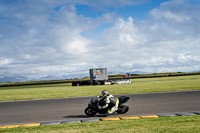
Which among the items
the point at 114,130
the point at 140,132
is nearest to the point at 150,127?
the point at 140,132

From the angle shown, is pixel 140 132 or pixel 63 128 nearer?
pixel 140 132

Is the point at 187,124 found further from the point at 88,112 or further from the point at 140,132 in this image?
the point at 88,112

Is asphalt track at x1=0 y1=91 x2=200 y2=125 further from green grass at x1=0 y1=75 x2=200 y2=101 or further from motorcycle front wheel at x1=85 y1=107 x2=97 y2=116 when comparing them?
green grass at x1=0 y1=75 x2=200 y2=101

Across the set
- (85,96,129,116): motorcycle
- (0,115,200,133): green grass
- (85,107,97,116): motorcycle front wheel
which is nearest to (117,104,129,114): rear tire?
(85,96,129,116): motorcycle

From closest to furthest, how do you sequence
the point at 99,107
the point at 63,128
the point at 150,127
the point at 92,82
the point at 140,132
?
1. the point at 140,132
2. the point at 150,127
3. the point at 63,128
4. the point at 99,107
5. the point at 92,82

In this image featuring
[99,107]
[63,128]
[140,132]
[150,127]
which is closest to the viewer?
[140,132]

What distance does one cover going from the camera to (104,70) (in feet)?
134

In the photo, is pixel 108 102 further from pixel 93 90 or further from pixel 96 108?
pixel 93 90

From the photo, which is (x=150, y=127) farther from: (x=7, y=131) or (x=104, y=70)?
(x=104, y=70)

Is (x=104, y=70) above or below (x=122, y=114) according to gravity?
above

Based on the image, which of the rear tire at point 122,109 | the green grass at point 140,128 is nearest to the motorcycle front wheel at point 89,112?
the rear tire at point 122,109

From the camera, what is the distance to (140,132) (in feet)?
18.5

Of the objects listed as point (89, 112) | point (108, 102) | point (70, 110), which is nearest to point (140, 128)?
point (108, 102)

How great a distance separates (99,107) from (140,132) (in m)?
3.47
